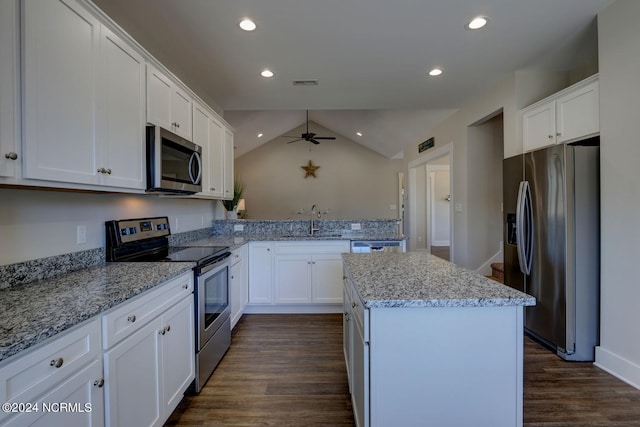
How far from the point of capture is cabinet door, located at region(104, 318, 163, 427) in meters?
1.14

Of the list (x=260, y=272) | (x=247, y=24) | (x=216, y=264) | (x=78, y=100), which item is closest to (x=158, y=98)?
(x=78, y=100)

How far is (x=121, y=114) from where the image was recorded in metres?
1.63

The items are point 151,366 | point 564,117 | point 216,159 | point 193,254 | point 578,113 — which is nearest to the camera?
point 151,366

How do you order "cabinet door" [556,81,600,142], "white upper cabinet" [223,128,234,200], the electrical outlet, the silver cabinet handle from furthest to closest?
"white upper cabinet" [223,128,234,200] < "cabinet door" [556,81,600,142] < the electrical outlet < the silver cabinet handle

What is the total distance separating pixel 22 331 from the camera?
0.82 metres

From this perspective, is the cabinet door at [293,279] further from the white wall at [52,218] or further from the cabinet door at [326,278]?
the white wall at [52,218]

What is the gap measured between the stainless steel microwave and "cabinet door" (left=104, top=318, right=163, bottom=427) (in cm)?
92

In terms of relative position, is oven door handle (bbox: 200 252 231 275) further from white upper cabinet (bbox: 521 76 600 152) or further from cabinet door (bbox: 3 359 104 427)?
white upper cabinet (bbox: 521 76 600 152)

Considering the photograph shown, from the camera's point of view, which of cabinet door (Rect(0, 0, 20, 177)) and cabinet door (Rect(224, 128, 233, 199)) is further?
cabinet door (Rect(224, 128, 233, 199))

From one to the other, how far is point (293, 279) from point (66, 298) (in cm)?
234

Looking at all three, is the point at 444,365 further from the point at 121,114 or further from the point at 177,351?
the point at 121,114

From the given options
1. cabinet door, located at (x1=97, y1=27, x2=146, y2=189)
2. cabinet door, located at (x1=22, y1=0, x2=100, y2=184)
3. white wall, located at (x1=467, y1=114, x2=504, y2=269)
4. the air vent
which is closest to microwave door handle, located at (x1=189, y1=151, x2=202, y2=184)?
cabinet door, located at (x1=97, y1=27, x2=146, y2=189)

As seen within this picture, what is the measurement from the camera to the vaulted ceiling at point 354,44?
205 cm

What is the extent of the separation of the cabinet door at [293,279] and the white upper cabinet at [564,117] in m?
2.62
